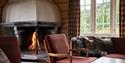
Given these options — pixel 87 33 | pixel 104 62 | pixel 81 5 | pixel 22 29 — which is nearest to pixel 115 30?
pixel 87 33

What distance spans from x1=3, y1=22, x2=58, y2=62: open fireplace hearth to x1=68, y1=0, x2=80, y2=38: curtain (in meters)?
0.46

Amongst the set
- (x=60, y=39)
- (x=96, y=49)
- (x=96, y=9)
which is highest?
(x=96, y=9)

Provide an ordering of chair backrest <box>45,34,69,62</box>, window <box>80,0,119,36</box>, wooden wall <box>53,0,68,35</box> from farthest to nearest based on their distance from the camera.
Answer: wooden wall <box>53,0,68,35</box> → window <box>80,0,119,36</box> → chair backrest <box>45,34,69,62</box>

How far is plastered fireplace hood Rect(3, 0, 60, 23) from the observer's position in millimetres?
5484

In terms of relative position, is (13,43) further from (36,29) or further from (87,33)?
(87,33)

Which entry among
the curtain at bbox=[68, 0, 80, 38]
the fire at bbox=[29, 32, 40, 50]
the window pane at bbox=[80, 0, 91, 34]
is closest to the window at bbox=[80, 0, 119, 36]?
the window pane at bbox=[80, 0, 91, 34]

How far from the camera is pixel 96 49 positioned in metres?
4.54

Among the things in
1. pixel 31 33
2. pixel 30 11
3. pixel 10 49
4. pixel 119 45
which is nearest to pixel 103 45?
pixel 119 45

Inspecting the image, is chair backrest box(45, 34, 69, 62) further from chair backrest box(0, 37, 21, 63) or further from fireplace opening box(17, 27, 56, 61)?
fireplace opening box(17, 27, 56, 61)

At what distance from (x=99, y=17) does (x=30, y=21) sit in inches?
74.9

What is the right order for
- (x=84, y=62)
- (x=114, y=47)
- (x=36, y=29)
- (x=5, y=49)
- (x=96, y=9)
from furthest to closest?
(x=96, y=9) → (x=36, y=29) → (x=114, y=47) → (x=84, y=62) → (x=5, y=49)

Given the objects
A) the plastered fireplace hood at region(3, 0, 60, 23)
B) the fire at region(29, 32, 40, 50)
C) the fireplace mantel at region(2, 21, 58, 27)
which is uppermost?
the plastered fireplace hood at region(3, 0, 60, 23)

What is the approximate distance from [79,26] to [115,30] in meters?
1.00

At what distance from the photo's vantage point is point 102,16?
5.75 meters
